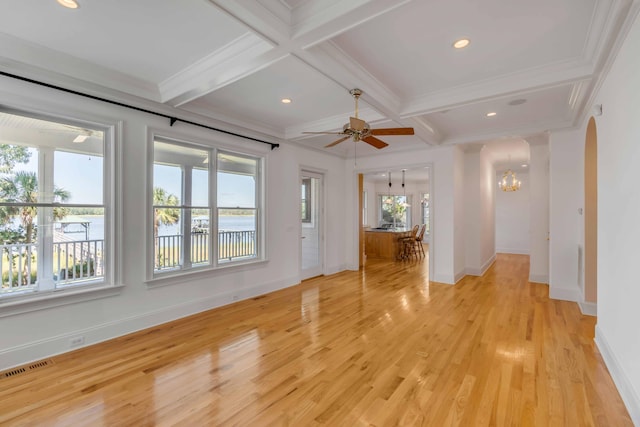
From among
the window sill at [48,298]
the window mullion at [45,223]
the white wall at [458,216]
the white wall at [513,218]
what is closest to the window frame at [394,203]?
the white wall at [513,218]

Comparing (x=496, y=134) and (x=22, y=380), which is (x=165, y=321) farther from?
(x=496, y=134)

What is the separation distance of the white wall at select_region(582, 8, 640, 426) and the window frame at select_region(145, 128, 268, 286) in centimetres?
439

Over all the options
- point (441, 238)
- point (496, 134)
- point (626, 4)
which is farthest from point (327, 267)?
point (626, 4)

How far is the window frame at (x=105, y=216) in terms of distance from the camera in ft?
9.36

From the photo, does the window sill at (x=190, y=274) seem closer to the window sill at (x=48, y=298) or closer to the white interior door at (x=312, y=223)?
the window sill at (x=48, y=298)

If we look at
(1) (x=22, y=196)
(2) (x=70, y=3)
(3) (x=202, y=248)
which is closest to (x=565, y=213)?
(3) (x=202, y=248)

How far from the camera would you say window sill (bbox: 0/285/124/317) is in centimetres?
269

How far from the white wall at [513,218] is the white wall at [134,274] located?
788 cm

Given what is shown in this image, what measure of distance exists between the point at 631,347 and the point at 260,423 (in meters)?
2.69

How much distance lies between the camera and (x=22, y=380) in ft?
8.16

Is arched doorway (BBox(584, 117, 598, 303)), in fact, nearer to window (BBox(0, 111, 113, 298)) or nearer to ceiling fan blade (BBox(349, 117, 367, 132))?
ceiling fan blade (BBox(349, 117, 367, 132))

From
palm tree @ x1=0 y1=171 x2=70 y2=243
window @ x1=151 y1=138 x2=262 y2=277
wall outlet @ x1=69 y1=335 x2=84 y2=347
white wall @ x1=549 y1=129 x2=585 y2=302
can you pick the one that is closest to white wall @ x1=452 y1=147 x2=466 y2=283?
white wall @ x1=549 y1=129 x2=585 y2=302

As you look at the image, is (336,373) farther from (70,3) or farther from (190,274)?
(70,3)

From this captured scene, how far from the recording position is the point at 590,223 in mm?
4102
